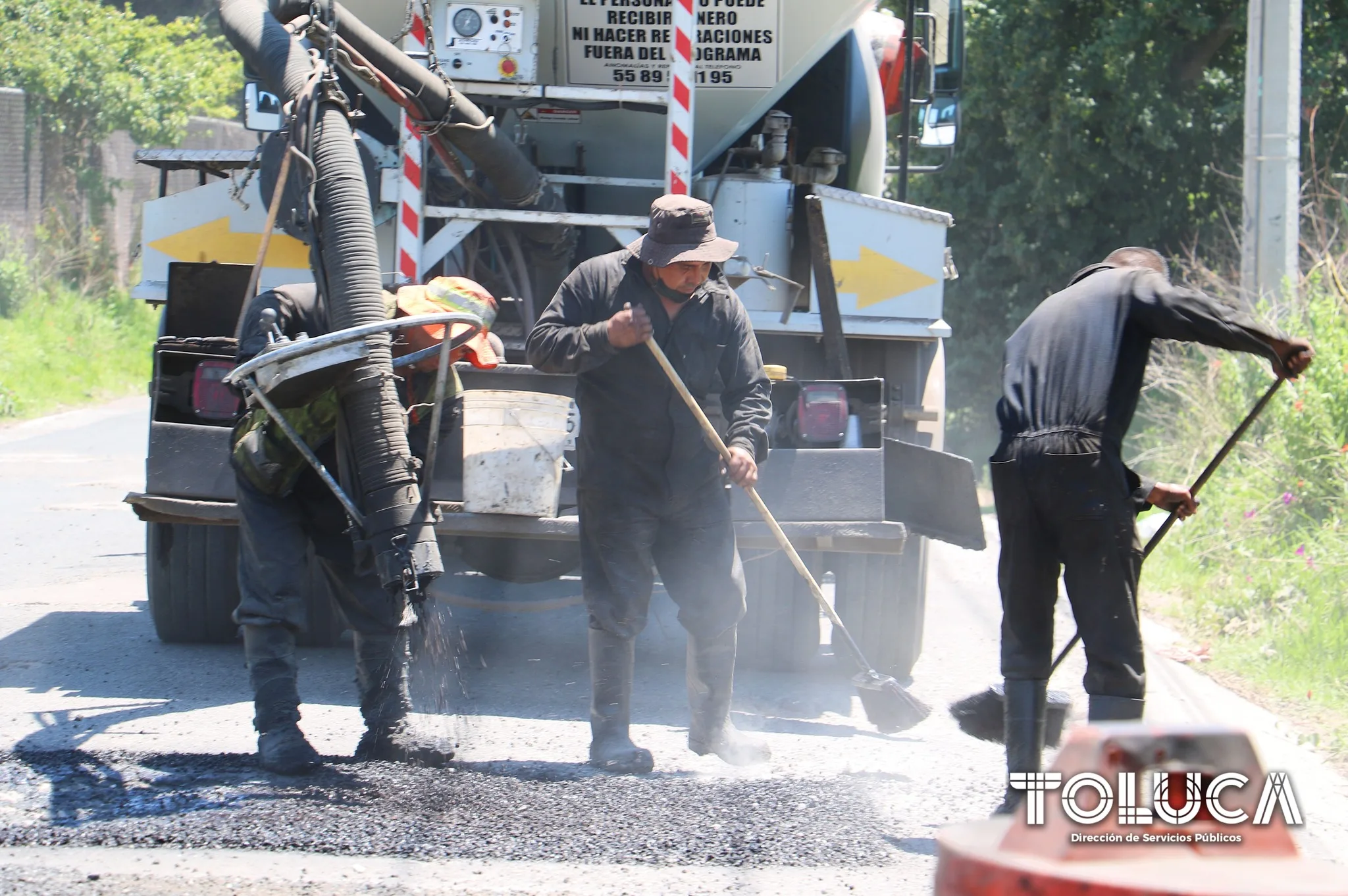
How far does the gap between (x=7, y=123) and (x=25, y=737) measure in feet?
58.4

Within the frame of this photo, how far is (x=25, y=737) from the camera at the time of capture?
15.0 ft

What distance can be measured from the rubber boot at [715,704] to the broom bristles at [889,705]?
52 cm

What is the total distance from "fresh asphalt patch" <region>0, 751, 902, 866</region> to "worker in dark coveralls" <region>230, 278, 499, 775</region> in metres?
0.15

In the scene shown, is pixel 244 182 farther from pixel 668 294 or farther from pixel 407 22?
pixel 668 294

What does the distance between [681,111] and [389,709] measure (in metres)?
2.65

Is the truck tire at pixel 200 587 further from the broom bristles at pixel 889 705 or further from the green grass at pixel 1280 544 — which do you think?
the green grass at pixel 1280 544

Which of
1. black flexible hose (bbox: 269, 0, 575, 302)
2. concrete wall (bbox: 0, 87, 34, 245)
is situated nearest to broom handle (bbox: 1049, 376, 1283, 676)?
black flexible hose (bbox: 269, 0, 575, 302)

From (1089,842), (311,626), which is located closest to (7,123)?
(311,626)

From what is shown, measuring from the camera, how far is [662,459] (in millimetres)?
4629

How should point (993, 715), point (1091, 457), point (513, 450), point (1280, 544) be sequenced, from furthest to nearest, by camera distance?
1. point (1280, 544)
2. point (513, 450)
3. point (993, 715)
4. point (1091, 457)

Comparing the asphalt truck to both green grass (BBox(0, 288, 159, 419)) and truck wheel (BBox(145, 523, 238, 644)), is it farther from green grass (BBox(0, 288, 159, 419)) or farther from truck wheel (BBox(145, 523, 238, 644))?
green grass (BBox(0, 288, 159, 419))

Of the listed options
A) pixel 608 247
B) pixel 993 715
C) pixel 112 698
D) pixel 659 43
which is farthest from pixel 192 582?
pixel 993 715

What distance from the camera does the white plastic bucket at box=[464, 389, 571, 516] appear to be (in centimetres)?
499

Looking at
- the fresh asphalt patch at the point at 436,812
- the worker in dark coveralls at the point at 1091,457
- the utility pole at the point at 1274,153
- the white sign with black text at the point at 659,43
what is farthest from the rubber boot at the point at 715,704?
the utility pole at the point at 1274,153
